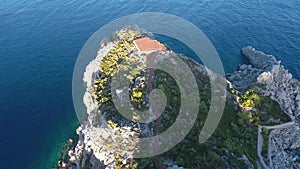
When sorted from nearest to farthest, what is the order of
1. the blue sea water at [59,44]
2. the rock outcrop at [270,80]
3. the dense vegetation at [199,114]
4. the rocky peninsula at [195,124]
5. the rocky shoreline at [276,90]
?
1. the dense vegetation at [199,114]
2. the rocky peninsula at [195,124]
3. the rocky shoreline at [276,90]
4. the rock outcrop at [270,80]
5. the blue sea water at [59,44]

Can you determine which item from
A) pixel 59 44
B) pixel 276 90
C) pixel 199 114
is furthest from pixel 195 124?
pixel 59 44

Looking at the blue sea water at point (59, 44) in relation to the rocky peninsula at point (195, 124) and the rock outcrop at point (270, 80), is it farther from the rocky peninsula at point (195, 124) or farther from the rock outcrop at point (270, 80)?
the rocky peninsula at point (195, 124)

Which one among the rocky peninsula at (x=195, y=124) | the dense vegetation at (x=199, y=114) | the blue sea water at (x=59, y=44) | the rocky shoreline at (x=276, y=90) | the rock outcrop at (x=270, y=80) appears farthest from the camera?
the blue sea water at (x=59, y=44)

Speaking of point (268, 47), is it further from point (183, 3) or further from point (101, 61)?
point (101, 61)

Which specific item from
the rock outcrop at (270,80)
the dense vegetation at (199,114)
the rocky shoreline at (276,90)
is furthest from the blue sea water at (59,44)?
the dense vegetation at (199,114)

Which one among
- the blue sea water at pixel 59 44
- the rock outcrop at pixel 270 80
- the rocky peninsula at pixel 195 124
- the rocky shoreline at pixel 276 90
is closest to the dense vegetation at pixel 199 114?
the rocky peninsula at pixel 195 124

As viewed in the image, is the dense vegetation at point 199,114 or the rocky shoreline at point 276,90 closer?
the dense vegetation at point 199,114

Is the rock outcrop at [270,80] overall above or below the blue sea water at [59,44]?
below
